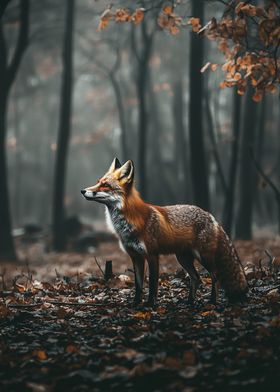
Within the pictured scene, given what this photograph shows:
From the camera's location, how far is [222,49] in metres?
8.81

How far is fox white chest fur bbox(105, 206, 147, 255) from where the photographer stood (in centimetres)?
669

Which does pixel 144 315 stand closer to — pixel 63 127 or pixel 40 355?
pixel 40 355

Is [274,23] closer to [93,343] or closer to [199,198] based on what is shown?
[93,343]

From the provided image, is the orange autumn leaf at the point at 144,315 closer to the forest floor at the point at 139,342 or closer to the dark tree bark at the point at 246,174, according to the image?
the forest floor at the point at 139,342

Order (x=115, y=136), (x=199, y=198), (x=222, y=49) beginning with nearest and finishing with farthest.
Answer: (x=222, y=49) → (x=199, y=198) → (x=115, y=136)

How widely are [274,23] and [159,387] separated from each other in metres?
5.26

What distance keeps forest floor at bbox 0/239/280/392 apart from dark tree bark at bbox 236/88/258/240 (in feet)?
34.0

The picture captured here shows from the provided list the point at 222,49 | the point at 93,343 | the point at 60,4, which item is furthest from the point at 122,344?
the point at 60,4

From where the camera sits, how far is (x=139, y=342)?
219 inches

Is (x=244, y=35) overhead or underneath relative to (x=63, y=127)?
overhead

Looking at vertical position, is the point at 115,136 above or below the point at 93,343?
above

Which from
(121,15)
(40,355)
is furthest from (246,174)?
(40,355)

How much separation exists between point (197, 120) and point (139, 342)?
33.1 feet

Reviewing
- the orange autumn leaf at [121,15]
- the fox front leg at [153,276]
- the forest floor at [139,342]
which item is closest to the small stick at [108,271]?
the forest floor at [139,342]
